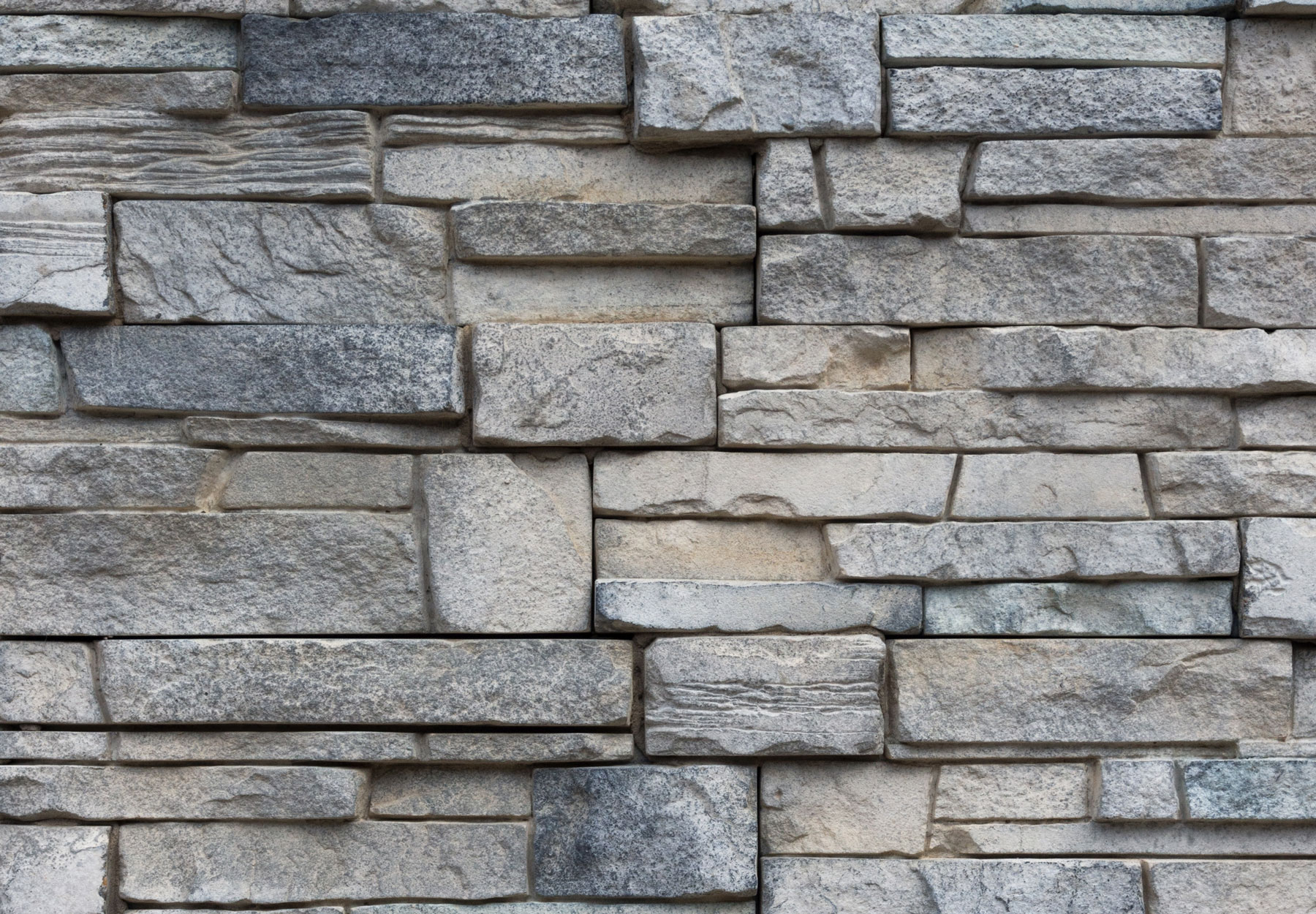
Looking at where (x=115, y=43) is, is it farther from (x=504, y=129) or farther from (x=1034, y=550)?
(x=1034, y=550)

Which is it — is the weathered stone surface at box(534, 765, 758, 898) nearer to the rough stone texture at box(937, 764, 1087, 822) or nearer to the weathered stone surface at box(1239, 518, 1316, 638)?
the rough stone texture at box(937, 764, 1087, 822)

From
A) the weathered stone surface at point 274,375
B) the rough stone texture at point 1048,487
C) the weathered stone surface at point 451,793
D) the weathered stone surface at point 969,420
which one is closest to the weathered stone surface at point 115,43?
the weathered stone surface at point 274,375

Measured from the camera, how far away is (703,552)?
84.4 inches

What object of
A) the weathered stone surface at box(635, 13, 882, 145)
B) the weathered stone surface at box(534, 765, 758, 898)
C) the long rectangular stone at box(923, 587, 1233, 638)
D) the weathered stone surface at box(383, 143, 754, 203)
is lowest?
the weathered stone surface at box(534, 765, 758, 898)

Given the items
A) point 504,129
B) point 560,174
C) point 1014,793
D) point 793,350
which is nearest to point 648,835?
point 1014,793

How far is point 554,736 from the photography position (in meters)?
2.10

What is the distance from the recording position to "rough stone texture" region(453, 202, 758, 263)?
6.95 ft

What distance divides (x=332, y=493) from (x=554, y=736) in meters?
0.67

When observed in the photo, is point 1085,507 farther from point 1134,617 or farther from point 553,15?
point 553,15

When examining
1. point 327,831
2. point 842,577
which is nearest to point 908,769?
point 842,577

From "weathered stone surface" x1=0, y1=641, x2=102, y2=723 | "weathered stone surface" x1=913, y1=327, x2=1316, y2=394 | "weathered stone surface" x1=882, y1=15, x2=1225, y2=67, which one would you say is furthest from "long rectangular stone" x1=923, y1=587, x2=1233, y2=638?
"weathered stone surface" x1=0, y1=641, x2=102, y2=723

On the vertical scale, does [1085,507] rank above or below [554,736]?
above

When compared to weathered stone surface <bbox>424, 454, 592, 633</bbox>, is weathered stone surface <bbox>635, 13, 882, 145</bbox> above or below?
above

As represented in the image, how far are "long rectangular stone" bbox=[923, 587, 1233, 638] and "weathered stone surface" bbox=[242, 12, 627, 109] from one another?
1257mm
